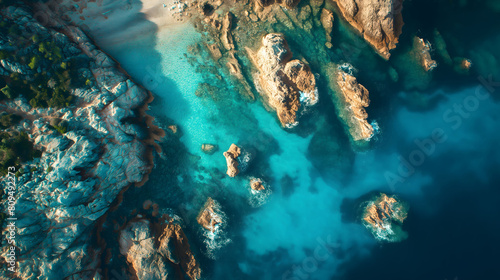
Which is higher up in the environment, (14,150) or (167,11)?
(167,11)

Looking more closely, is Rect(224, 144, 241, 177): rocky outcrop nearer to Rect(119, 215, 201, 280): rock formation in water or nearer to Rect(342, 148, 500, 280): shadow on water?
Rect(119, 215, 201, 280): rock formation in water

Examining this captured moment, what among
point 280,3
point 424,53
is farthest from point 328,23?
point 424,53

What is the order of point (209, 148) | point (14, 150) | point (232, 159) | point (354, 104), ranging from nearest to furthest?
point (14, 150) → point (232, 159) → point (354, 104) → point (209, 148)

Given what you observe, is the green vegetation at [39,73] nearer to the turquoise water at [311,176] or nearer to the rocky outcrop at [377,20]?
the turquoise water at [311,176]

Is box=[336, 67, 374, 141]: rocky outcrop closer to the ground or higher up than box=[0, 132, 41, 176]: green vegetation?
higher up

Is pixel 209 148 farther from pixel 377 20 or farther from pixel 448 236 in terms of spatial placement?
pixel 448 236

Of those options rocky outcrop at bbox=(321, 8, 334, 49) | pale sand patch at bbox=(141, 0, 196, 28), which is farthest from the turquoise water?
rocky outcrop at bbox=(321, 8, 334, 49)
